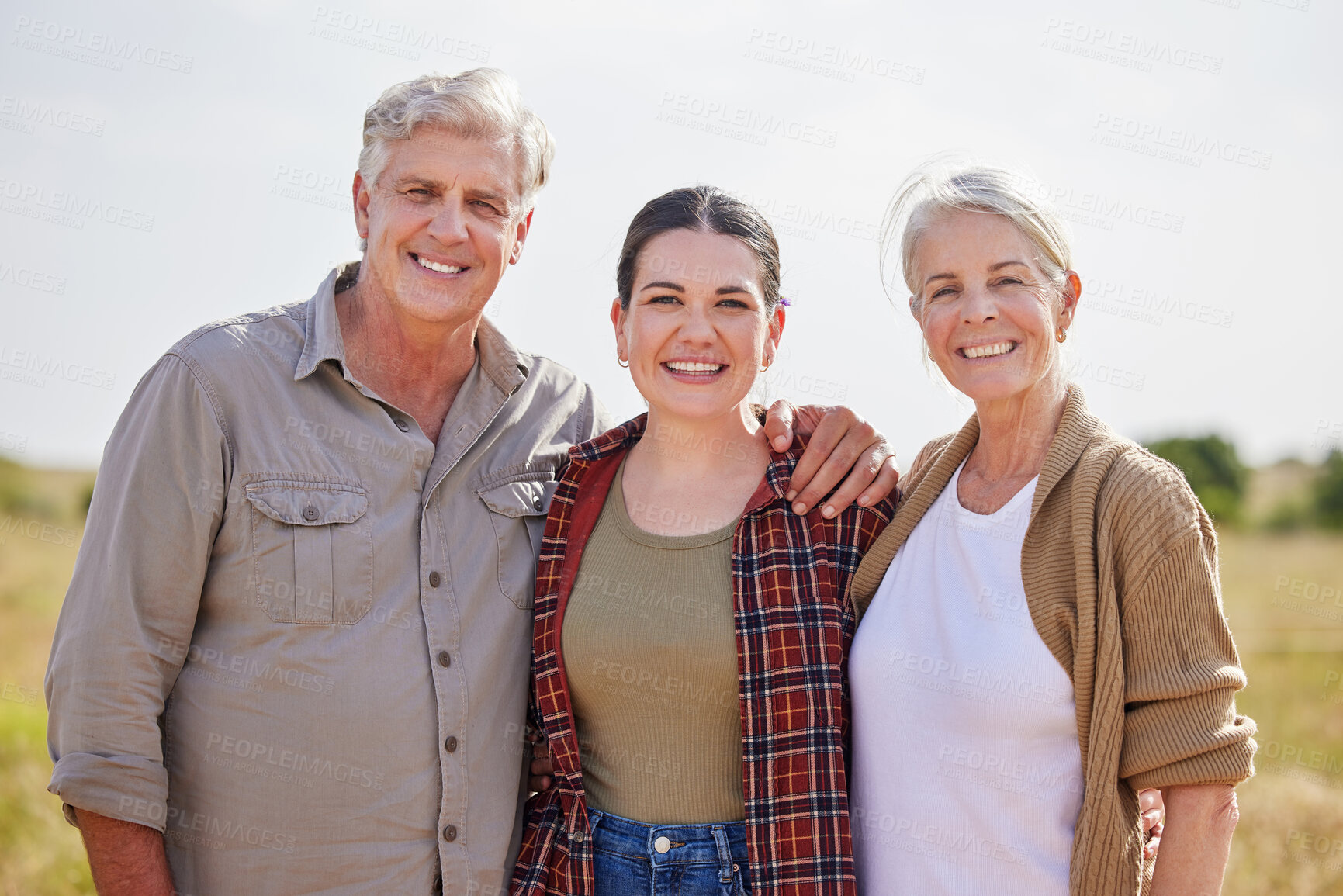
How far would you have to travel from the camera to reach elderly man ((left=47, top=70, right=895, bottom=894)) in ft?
7.39

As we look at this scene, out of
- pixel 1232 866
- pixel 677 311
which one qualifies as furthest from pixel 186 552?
pixel 1232 866

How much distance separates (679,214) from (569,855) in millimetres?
1723

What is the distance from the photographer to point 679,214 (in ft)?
9.16

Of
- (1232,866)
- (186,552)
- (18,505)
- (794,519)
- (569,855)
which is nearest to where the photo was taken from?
(186,552)

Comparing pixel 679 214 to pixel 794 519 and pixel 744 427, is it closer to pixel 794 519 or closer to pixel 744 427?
pixel 744 427

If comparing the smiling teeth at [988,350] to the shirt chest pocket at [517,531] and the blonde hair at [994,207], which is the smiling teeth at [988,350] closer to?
the blonde hair at [994,207]

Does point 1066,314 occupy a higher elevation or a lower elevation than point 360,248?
lower

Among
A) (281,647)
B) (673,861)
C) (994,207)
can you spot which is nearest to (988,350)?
(994,207)

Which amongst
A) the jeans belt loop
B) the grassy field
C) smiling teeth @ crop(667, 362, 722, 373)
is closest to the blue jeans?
the jeans belt loop

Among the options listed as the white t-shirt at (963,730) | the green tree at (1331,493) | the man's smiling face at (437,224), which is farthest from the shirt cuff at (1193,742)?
the green tree at (1331,493)

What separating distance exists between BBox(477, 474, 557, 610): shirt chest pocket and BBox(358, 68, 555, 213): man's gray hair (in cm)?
84

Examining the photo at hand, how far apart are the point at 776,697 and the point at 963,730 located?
0.45 metres

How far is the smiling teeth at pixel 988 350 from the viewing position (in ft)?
8.05

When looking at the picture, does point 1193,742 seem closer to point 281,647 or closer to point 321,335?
point 281,647
